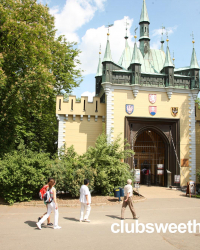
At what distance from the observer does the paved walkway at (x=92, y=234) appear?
20.2ft

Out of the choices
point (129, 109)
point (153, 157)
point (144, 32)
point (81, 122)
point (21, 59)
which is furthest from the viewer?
point (144, 32)

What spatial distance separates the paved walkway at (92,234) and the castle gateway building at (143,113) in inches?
339

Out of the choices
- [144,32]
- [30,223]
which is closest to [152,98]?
[144,32]

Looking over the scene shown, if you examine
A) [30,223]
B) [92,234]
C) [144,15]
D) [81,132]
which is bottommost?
[30,223]

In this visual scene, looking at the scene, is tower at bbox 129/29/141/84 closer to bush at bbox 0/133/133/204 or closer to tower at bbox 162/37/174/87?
tower at bbox 162/37/174/87

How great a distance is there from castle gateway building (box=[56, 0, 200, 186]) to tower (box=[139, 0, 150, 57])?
3234 mm

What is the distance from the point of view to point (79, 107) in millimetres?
19703

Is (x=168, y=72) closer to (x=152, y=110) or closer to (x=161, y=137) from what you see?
(x=152, y=110)

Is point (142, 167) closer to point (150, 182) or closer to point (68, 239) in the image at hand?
point (150, 182)

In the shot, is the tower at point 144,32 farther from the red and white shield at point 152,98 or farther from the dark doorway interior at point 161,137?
the dark doorway interior at point 161,137

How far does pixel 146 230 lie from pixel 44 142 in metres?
17.4

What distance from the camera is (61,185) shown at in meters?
13.2

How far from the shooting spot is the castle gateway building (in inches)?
754

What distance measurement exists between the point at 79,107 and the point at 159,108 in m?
6.33
